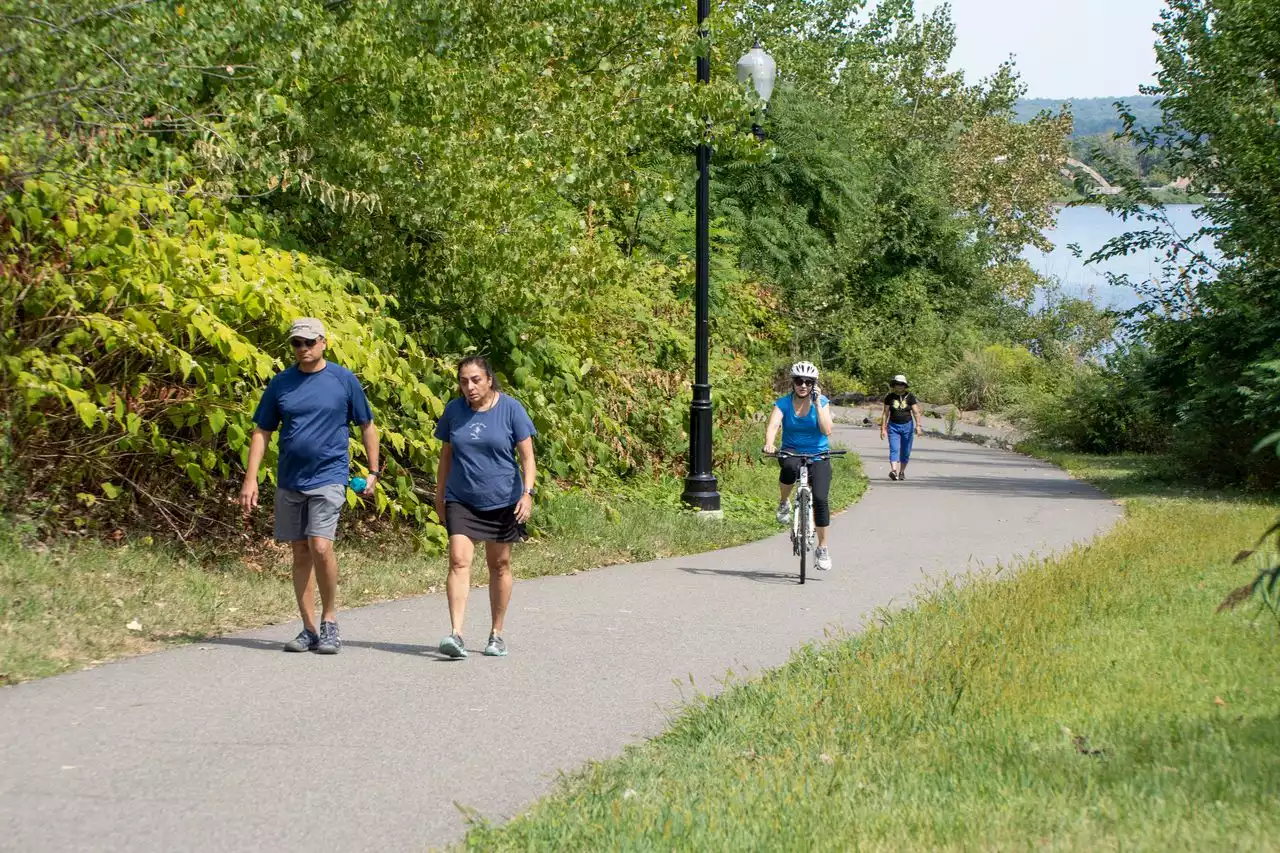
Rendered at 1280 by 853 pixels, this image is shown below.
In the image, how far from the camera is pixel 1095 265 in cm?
2612

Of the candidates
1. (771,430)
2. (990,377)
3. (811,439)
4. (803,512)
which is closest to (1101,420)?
(990,377)

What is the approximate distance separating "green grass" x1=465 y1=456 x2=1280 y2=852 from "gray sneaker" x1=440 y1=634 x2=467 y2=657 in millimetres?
1793

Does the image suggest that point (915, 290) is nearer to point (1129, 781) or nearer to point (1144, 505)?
point (1144, 505)

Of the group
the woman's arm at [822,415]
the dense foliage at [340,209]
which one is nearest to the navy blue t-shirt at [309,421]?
the dense foliage at [340,209]

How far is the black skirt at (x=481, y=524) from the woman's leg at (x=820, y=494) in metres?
5.08

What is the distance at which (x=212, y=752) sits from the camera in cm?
683

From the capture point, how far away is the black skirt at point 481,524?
366 inches

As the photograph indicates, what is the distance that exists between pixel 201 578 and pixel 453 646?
2577 millimetres

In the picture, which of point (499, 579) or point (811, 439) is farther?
point (811, 439)

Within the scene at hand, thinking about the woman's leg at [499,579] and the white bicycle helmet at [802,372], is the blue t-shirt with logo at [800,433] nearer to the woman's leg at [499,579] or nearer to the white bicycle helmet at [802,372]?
the white bicycle helmet at [802,372]

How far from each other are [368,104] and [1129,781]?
8.93 meters

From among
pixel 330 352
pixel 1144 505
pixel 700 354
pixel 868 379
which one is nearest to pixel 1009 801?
pixel 330 352

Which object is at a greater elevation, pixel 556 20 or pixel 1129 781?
pixel 556 20

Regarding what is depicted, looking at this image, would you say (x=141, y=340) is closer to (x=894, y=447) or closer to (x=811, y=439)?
(x=811, y=439)
